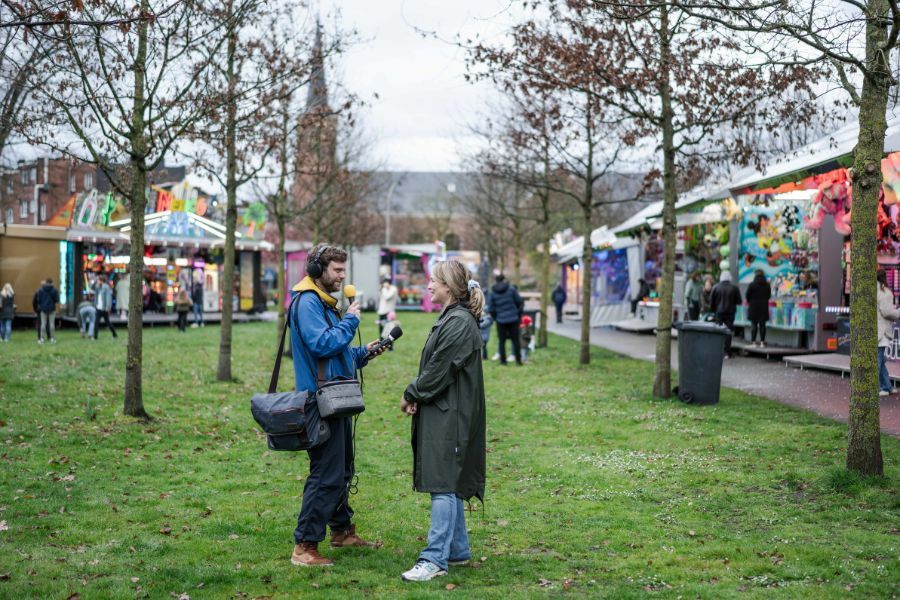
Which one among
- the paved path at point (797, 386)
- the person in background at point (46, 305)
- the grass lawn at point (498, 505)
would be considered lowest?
the grass lawn at point (498, 505)

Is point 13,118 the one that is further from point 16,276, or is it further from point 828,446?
point 16,276

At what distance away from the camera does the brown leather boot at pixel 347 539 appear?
596 cm

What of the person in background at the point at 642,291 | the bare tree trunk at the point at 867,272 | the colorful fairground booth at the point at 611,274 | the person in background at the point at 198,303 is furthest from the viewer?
the person in background at the point at 198,303

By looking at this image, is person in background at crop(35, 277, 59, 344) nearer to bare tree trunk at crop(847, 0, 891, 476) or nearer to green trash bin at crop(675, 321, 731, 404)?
green trash bin at crop(675, 321, 731, 404)

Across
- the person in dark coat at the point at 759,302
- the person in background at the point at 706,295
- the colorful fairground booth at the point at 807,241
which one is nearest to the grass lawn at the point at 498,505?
the colorful fairground booth at the point at 807,241

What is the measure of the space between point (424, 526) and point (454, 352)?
1.90m

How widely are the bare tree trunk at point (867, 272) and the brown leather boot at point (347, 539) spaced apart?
151 inches

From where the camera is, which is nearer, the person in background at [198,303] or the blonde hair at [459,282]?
the blonde hair at [459,282]

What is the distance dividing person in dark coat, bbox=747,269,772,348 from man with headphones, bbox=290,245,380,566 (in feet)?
49.0

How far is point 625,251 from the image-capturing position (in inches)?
1330

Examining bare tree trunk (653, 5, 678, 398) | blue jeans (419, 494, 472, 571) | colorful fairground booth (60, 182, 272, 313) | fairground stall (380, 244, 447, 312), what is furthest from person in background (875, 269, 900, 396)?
fairground stall (380, 244, 447, 312)

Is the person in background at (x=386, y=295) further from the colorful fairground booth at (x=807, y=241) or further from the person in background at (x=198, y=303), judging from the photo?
the person in background at (x=198, y=303)

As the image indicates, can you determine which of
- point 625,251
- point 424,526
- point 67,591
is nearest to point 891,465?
point 424,526

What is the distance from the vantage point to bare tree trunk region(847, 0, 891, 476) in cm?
717
